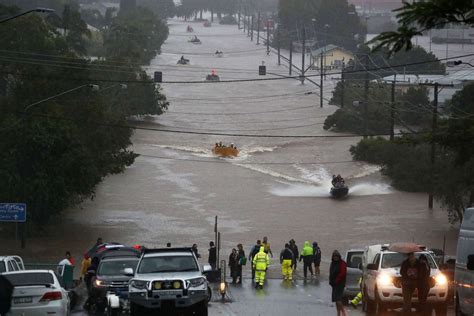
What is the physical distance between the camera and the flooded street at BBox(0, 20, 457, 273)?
6162 centimetres

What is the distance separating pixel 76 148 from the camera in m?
55.3

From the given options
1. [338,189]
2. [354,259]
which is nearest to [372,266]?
[354,259]

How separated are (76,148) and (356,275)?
2520 cm

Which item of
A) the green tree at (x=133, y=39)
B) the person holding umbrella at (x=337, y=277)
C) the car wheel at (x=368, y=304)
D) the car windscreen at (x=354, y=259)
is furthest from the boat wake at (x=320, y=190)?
the person holding umbrella at (x=337, y=277)

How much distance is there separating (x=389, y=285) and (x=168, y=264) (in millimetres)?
4533

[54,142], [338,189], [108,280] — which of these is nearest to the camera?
[108,280]

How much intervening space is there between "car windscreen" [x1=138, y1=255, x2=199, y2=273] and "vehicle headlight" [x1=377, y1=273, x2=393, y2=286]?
390 cm

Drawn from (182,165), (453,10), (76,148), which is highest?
(453,10)

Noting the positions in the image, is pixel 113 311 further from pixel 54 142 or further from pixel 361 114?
pixel 361 114

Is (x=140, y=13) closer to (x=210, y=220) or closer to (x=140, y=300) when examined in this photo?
(x=210, y=220)

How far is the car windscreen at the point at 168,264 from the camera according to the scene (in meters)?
23.5

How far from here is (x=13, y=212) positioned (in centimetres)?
4403

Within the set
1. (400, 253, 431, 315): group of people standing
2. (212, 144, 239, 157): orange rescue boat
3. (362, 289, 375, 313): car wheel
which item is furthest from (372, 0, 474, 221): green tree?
(212, 144, 239, 157): orange rescue boat

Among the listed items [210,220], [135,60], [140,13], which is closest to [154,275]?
[210,220]
